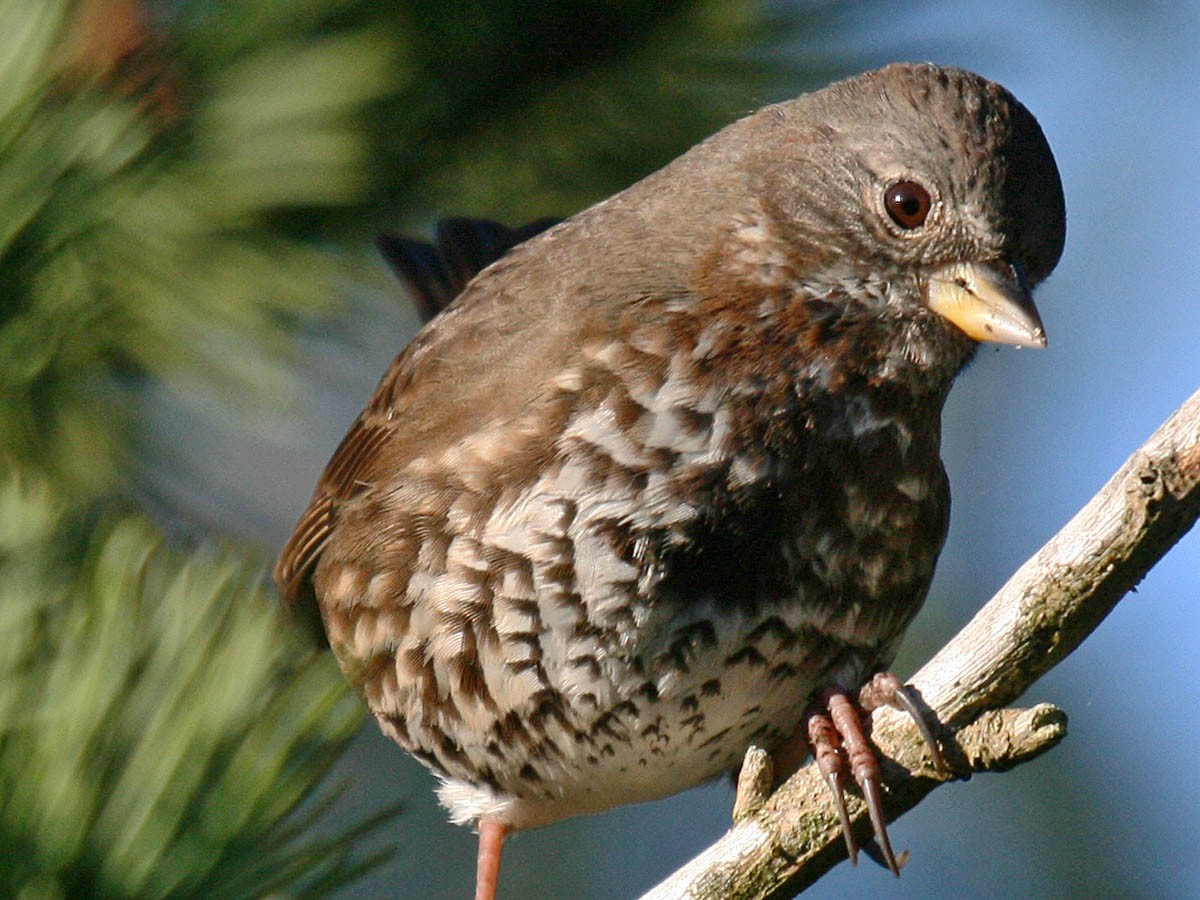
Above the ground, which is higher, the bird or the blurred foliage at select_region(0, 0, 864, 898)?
the blurred foliage at select_region(0, 0, 864, 898)

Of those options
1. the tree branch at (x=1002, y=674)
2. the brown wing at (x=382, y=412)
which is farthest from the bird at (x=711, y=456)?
the tree branch at (x=1002, y=674)

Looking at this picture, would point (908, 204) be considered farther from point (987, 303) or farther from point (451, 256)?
point (451, 256)

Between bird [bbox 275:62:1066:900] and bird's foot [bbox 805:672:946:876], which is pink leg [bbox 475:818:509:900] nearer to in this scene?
bird [bbox 275:62:1066:900]

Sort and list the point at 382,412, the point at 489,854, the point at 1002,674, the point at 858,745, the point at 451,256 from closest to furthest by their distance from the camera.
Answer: the point at 1002,674
the point at 858,745
the point at 382,412
the point at 489,854
the point at 451,256

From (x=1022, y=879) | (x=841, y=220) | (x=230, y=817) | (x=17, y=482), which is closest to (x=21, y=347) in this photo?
(x=17, y=482)

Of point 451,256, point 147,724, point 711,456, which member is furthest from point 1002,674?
point 451,256

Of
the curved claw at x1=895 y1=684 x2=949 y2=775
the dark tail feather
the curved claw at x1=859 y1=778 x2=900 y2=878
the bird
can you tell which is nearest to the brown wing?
the dark tail feather
